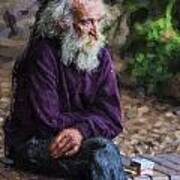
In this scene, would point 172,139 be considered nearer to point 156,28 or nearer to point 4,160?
point 156,28

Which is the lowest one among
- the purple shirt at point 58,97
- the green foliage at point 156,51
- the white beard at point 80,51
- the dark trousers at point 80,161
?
the green foliage at point 156,51

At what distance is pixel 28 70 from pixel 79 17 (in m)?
0.32

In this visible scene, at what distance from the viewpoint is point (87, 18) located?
3.57 meters

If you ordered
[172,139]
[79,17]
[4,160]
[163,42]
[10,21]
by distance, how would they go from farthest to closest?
1. [10,21]
2. [163,42]
3. [172,139]
4. [4,160]
5. [79,17]

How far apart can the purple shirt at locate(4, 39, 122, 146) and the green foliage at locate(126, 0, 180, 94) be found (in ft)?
11.1

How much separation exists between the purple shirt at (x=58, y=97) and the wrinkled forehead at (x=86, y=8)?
19cm

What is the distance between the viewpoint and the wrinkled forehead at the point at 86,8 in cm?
355

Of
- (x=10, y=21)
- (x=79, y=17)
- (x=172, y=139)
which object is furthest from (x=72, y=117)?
(x=10, y=21)

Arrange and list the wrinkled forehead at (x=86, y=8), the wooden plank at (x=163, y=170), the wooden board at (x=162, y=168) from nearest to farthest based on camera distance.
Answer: the wrinkled forehead at (x=86, y=8) < the wooden board at (x=162, y=168) < the wooden plank at (x=163, y=170)

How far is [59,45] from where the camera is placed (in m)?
3.64

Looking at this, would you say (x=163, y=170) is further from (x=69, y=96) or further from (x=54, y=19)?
(x=54, y=19)

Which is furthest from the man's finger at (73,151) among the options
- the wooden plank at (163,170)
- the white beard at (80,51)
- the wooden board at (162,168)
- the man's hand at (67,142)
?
the wooden plank at (163,170)

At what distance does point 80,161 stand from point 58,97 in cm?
29

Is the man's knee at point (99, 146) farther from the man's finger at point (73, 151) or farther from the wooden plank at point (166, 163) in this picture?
the wooden plank at point (166, 163)
